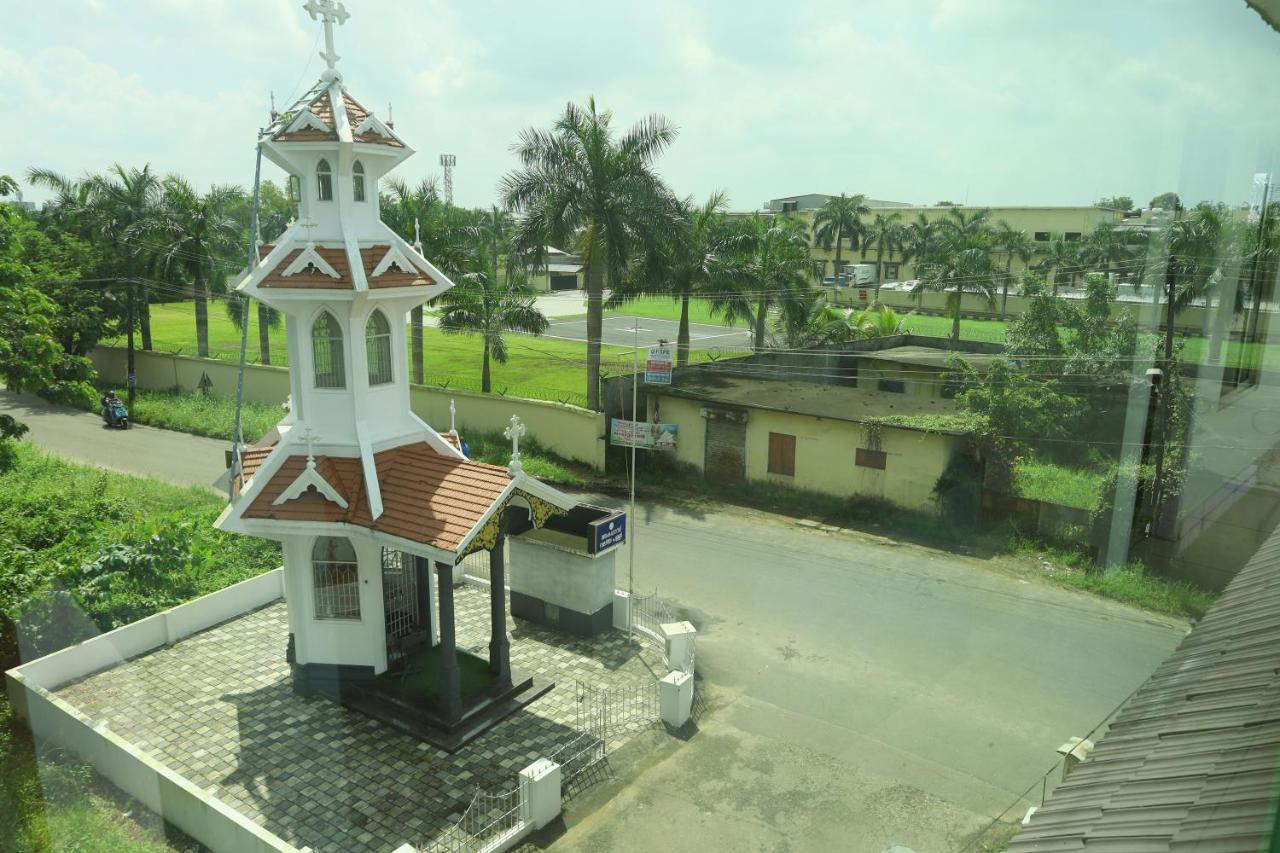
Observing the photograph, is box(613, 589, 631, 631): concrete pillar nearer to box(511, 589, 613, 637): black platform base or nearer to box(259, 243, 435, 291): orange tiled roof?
box(511, 589, 613, 637): black platform base

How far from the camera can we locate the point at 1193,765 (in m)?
2.75

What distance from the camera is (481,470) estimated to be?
36.3 feet

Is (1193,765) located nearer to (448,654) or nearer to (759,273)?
(448,654)

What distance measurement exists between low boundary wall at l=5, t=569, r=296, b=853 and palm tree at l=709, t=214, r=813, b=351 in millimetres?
15665

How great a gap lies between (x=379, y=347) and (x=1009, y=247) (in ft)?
89.9

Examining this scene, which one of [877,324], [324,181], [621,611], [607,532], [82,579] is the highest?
[324,181]

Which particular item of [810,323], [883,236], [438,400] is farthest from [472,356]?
[883,236]

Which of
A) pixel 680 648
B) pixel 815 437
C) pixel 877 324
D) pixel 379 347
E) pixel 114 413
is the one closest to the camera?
pixel 379 347

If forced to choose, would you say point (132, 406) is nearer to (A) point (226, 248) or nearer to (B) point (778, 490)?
(A) point (226, 248)

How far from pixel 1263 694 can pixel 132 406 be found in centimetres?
3253

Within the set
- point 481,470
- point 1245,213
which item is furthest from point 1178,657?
point 481,470

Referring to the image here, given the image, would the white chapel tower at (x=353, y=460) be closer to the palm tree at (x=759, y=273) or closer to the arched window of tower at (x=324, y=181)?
the arched window of tower at (x=324, y=181)

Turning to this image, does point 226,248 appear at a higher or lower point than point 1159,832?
higher

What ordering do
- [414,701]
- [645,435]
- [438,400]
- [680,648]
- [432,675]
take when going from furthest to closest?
[438,400] < [645,435] < [680,648] < [432,675] < [414,701]
